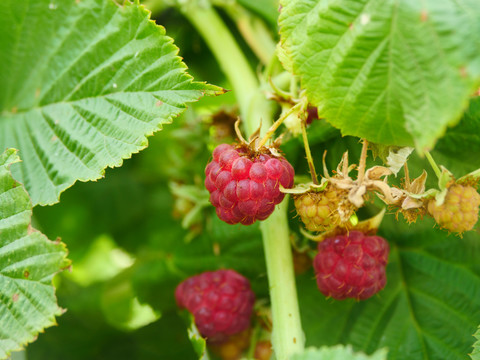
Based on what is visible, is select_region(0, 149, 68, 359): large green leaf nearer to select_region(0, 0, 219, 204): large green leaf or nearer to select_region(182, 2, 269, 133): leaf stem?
select_region(0, 0, 219, 204): large green leaf

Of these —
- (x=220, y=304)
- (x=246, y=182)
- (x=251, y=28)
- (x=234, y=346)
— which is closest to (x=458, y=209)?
(x=246, y=182)

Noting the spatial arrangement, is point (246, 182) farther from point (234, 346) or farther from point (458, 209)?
point (234, 346)

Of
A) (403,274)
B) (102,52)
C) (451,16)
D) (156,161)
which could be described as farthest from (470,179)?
(156,161)

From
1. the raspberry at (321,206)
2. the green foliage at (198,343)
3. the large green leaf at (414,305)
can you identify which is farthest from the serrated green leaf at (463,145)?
the green foliage at (198,343)

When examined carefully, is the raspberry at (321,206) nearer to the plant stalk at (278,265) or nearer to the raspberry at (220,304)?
the plant stalk at (278,265)

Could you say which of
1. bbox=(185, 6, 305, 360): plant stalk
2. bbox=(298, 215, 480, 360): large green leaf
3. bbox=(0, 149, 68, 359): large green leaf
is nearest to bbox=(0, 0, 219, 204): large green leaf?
bbox=(0, 149, 68, 359): large green leaf
